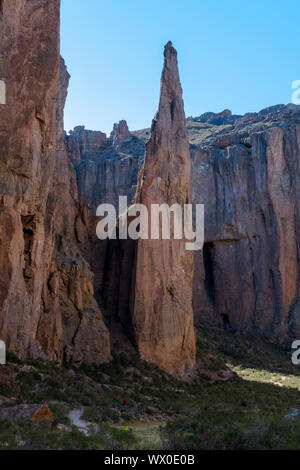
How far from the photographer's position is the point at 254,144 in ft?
169

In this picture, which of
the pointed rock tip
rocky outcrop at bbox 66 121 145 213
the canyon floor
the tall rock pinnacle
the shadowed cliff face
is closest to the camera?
the canyon floor

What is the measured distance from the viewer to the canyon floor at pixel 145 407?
9.84 metres

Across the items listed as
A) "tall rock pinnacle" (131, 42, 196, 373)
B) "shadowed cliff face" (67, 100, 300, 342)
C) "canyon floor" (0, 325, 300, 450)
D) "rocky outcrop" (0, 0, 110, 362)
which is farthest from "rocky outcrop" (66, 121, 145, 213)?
"rocky outcrop" (0, 0, 110, 362)

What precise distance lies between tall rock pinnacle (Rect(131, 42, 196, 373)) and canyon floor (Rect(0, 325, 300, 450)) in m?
2.01

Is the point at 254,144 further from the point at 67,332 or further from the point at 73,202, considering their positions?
the point at 67,332

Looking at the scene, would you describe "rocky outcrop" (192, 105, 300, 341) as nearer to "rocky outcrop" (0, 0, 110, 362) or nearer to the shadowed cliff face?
the shadowed cliff face

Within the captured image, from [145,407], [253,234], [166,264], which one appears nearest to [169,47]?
[166,264]

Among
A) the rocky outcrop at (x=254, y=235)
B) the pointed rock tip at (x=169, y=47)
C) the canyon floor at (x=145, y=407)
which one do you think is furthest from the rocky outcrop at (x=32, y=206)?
the rocky outcrop at (x=254, y=235)

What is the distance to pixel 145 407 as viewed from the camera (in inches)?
734

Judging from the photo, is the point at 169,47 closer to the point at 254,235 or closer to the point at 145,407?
the point at 254,235

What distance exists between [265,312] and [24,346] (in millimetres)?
33690

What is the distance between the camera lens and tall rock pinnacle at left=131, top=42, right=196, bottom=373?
2977 centimetres

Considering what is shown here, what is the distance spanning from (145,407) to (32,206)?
9.52 metres

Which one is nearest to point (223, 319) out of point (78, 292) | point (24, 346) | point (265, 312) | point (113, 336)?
point (265, 312)
